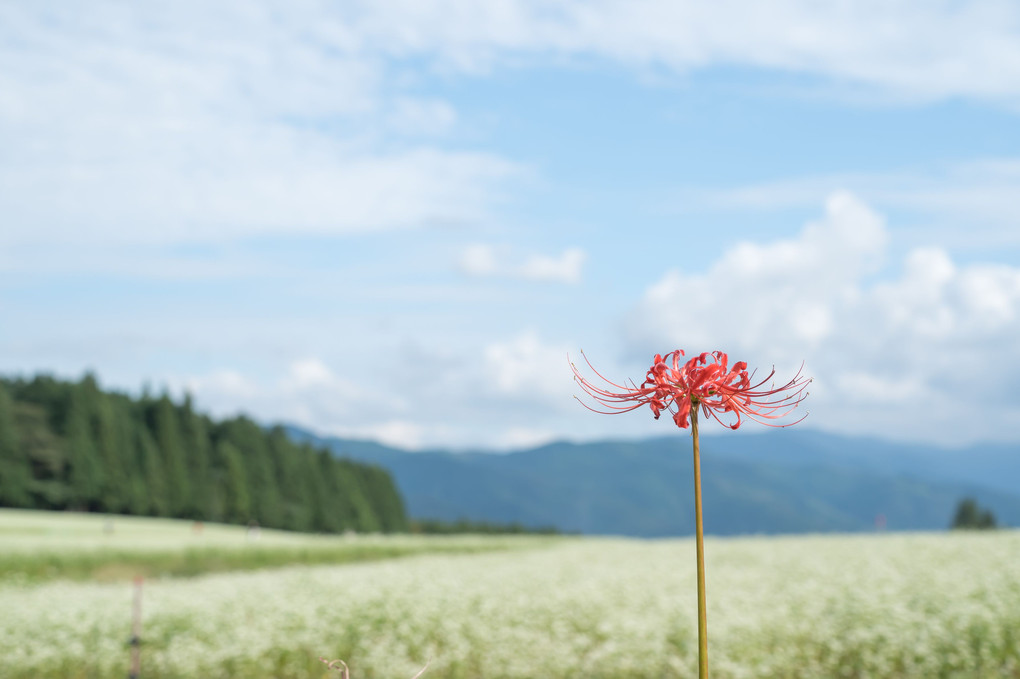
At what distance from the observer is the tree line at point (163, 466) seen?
60938mm

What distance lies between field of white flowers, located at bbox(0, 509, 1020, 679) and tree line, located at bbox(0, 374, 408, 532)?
150ft

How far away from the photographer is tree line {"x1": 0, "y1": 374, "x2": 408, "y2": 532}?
2399 inches

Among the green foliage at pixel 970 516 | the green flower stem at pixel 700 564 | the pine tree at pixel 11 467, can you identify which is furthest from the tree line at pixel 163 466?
the green flower stem at pixel 700 564

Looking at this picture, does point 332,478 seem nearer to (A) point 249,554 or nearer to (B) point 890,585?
(A) point 249,554

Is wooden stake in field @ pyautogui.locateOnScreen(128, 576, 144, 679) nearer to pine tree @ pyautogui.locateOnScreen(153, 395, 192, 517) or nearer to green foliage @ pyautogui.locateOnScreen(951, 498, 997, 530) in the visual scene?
pine tree @ pyautogui.locateOnScreen(153, 395, 192, 517)

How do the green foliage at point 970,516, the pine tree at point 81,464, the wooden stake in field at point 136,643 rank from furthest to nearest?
the green foliage at point 970,516
the pine tree at point 81,464
the wooden stake in field at point 136,643

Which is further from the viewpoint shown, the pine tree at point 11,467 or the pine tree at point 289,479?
the pine tree at point 289,479

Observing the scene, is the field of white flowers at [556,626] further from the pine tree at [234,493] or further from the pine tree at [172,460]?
the pine tree at [234,493]

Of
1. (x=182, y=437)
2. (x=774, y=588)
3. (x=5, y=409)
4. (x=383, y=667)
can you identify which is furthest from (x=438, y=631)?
(x=182, y=437)

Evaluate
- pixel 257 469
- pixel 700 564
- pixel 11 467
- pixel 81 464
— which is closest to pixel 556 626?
pixel 700 564

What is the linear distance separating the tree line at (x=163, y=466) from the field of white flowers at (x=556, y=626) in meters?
45.7

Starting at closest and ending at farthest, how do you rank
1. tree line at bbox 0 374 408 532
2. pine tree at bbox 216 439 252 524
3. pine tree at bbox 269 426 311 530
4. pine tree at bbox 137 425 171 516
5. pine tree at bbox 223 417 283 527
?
tree line at bbox 0 374 408 532 → pine tree at bbox 137 425 171 516 → pine tree at bbox 216 439 252 524 → pine tree at bbox 223 417 283 527 → pine tree at bbox 269 426 311 530

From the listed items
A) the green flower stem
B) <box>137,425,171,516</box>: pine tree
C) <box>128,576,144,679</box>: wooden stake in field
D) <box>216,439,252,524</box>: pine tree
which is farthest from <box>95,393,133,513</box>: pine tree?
the green flower stem

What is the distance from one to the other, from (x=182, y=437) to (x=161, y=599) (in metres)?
54.8
